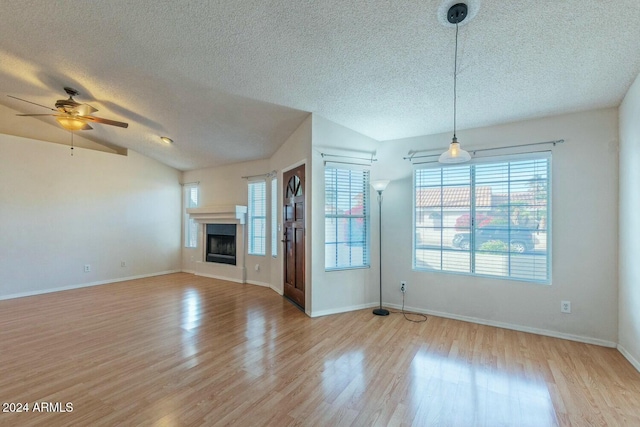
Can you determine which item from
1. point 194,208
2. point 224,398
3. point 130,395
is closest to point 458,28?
point 224,398

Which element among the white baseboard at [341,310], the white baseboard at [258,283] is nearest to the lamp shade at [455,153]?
the white baseboard at [341,310]

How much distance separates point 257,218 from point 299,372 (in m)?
3.96

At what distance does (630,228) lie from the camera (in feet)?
8.89

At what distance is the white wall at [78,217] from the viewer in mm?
4844

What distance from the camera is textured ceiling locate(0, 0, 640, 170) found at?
7.02ft

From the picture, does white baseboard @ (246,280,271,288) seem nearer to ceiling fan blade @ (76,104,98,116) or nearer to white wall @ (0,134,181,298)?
white wall @ (0,134,181,298)

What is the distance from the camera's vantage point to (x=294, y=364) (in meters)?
2.60

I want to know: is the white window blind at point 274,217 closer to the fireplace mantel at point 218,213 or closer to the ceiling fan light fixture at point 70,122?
the fireplace mantel at point 218,213

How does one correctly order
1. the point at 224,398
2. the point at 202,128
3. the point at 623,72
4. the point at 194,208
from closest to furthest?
the point at 224,398, the point at 623,72, the point at 202,128, the point at 194,208

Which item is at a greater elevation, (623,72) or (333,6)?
(333,6)

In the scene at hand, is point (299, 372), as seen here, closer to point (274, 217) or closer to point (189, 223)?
point (274, 217)

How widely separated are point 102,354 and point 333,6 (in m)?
3.76

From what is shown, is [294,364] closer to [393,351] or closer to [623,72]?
[393,351]

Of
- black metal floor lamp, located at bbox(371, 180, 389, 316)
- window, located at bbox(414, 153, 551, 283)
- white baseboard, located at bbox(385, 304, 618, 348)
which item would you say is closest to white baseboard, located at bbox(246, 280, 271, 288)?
black metal floor lamp, located at bbox(371, 180, 389, 316)
